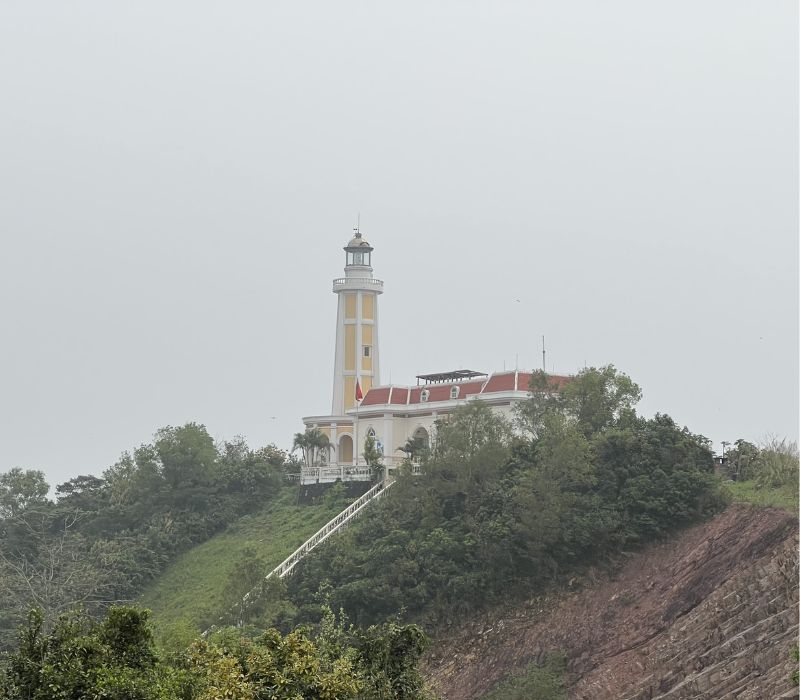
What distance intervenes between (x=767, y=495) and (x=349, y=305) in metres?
22.9

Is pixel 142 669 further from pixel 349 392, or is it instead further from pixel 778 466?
pixel 349 392

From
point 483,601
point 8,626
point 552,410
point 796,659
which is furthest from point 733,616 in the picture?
point 8,626

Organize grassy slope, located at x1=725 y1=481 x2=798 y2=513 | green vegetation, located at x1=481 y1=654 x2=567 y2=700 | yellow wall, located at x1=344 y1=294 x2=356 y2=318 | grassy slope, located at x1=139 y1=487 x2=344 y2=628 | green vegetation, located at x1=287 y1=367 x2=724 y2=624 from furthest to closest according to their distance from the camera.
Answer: yellow wall, located at x1=344 y1=294 x2=356 y2=318, grassy slope, located at x1=139 y1=487 x2=344 y2=628, green vegetation, located at x1=287 y1=367 x2=724 y2=624, grassy slope, located at x1=725 y1=481 x2=798 y2=513, green vegetation, located at x1=481 y1=654 x2=567 y2=700

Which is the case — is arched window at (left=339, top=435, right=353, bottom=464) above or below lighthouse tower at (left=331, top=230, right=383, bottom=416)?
below

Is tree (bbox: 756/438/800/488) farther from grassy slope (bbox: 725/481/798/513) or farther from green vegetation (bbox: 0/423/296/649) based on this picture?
green vegetation (bbox: 0/423/296/649)

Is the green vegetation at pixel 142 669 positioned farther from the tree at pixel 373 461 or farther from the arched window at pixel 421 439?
the tree at pixel 373 461

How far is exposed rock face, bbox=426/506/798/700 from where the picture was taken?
34.3 meters

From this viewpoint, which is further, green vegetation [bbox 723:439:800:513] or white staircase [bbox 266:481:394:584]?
white staircase [bbox 266:481:394:584]

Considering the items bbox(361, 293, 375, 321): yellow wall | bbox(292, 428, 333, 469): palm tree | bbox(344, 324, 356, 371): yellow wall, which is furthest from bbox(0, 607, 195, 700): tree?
bbox(361, 293, 375, 321): yellow wall

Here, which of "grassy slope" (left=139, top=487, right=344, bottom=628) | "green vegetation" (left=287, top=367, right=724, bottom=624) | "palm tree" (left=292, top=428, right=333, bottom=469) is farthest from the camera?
"palm tree" (left=292, top=428, right=333, bottom=469)

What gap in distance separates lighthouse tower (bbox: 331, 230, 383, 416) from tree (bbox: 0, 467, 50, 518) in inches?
484

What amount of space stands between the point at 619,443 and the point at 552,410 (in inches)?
179

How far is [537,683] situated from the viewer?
1476 inches

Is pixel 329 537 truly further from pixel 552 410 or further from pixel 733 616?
pixel 733 616
